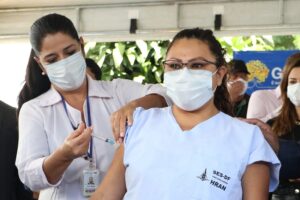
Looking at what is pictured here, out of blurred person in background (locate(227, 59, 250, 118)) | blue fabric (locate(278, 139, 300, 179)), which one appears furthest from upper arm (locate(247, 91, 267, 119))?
blue fabric (locate(278, 139, 300, 179))

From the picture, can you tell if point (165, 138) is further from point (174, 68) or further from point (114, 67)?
point (114, 67)

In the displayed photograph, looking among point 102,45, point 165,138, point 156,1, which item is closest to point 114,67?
point 102,45

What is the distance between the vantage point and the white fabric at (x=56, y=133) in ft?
5.93

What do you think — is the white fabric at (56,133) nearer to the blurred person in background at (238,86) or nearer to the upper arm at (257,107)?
the upper arm at (257,107)

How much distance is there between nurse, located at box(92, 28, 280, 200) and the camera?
4.75 feet

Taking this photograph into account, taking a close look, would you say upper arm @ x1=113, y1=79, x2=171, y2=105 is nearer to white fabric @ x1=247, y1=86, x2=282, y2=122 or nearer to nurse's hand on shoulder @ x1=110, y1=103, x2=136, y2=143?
nurse's hand on shoulder @ x1=110, y1=103, x2=136, y2=143

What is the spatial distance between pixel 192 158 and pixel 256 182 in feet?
0.63

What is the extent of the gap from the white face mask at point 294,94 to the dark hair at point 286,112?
1.1 inches

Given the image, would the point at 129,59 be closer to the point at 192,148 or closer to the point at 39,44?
the point at 39,44

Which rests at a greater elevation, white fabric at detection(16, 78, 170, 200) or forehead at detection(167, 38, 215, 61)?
forehead at detection(167, 38, 215, 61)

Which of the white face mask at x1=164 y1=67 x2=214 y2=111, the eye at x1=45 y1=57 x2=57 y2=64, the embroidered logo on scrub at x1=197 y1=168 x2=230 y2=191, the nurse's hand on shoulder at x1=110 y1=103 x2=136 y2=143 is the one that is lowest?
the embroidered logo on scrub at x1=197 y1=168 x2=230 y2=191

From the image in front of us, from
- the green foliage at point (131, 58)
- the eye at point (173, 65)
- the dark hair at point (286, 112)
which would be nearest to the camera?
the eye at point (173, 65)

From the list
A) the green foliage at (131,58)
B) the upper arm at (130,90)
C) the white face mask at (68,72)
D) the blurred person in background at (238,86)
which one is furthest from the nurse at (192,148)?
the green foliage at (131,58)

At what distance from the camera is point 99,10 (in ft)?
14.4
